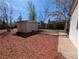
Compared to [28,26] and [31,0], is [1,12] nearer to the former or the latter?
[28,26]

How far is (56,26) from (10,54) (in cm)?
2475

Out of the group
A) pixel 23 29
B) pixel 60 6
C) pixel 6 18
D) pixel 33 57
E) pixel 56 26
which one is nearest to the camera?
pixel 33 57

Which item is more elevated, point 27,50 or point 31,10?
point 31,10

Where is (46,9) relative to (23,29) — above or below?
above

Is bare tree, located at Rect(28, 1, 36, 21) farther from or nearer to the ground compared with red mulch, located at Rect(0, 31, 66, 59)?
farther from the ground

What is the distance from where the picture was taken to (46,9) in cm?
3369

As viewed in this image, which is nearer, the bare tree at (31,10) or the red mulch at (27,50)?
the red mulch at (27,50)

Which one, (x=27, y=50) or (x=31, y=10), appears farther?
(x=31, y=10)

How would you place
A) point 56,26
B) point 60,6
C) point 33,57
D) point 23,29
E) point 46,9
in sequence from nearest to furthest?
point 33,57, point 23,29, point 60,6, point 56,26, point 46,9

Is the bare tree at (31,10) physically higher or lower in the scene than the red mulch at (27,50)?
higher

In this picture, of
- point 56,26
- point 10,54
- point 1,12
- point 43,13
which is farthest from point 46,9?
point 10,54

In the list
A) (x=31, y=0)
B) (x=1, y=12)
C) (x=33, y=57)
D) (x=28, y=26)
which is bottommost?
(x=33, y=57)

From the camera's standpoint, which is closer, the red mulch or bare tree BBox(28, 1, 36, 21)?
the red mulch

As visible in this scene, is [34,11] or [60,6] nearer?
[60,6]
